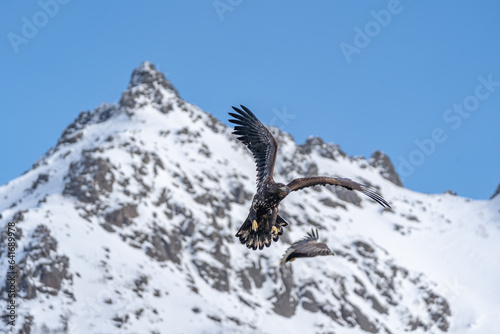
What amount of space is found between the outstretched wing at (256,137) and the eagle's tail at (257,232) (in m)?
2.09

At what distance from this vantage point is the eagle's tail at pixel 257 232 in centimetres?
2339

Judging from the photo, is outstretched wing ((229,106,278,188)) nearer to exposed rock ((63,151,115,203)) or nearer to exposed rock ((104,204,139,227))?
exposed rock ((104,204,139,227))

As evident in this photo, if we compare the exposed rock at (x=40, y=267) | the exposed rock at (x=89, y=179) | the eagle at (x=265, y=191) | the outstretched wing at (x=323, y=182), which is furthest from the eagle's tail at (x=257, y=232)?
the exposed rock at (x=89, y=179)

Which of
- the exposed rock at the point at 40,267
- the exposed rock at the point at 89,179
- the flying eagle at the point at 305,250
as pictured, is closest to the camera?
the flying eagle at the point at 305,250

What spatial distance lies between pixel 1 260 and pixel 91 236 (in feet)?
72.8

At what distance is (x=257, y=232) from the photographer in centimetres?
2367

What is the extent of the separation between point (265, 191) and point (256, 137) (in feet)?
8.28

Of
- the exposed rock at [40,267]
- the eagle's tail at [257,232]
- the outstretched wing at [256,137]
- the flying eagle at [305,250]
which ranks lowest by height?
the eagle's tail at [257,232]

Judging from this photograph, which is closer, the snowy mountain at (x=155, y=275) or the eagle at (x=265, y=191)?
the eagle at (x=265, y=191)

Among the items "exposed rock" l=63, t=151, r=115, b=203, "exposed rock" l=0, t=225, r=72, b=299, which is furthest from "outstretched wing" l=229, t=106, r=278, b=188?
"exposed rock" l=63, t=151, r=115, b=203

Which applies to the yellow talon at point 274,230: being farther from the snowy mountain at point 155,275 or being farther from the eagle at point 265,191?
the snowy mountain at point 155,275

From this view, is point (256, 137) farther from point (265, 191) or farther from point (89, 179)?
point (89, 179)

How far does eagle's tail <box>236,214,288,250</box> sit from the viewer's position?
23.4 m

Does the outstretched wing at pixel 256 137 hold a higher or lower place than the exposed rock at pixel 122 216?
lower
